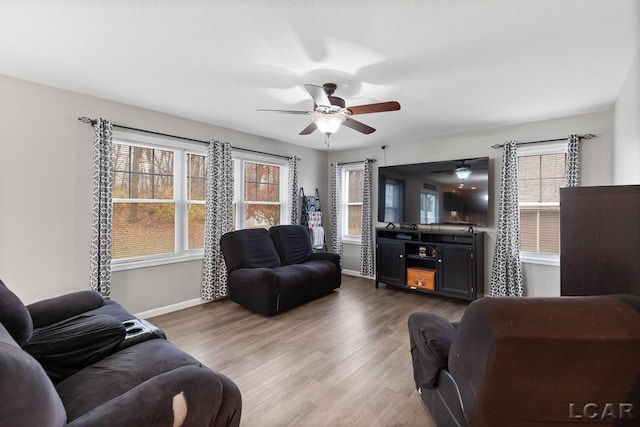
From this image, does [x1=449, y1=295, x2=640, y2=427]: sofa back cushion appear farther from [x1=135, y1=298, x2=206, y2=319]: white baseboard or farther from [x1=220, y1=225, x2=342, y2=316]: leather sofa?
[x1=135, y1=298, x2=206, y2=319]: white baseboard

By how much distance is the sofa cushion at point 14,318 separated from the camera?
1444 mm

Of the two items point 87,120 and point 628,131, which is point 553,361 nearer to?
point 628,131

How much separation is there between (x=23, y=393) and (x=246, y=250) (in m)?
3.29

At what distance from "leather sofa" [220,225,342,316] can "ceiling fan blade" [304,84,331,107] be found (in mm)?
2143

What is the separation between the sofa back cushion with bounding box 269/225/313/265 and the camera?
462 centimetres

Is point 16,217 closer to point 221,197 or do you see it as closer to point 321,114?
point 221,197

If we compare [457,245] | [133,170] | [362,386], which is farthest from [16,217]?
[457,245]

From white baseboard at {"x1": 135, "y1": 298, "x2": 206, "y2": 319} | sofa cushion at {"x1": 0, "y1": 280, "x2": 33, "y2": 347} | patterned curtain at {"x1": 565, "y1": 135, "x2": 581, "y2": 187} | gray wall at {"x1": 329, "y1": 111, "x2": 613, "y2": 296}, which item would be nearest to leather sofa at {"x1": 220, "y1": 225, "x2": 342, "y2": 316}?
white baseboard at {"x1": 135, "y1": 298, "x2": 206, "y2": 319}

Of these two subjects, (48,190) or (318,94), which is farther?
(48,190)

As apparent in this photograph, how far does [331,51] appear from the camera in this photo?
2.20 m

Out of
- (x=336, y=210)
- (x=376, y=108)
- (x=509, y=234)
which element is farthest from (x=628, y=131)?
(x=336, y=210)

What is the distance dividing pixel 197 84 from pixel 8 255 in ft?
7.81

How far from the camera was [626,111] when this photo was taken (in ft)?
8.66

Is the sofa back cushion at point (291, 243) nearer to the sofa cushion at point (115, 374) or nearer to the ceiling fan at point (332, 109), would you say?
the ceiling fan at point (332, 109)
